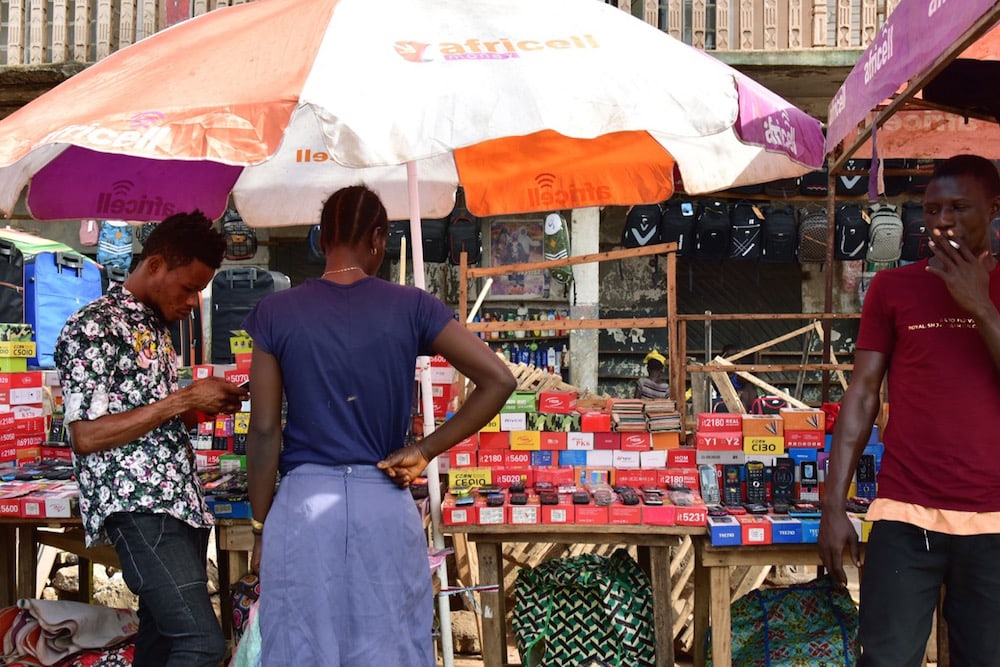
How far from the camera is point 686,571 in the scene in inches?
185

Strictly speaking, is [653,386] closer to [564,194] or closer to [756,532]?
[564,194]

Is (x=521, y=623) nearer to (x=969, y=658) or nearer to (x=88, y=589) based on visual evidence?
(x=969, y=658)

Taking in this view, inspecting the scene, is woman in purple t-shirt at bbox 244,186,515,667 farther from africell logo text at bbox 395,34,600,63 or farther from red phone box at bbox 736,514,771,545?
red phone box at bbox 736,514,771,545

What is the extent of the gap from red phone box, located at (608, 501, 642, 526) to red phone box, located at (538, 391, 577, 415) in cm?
55

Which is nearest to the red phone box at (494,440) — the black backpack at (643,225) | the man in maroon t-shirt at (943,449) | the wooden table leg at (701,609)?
the wooden table leg at (701,609)

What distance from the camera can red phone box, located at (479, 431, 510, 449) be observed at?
3.76m

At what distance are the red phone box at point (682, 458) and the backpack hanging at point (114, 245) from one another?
7.58 meters

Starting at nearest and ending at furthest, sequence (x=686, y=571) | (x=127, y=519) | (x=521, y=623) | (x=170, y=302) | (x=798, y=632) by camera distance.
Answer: (x=127, y=519)
(x=170, y=302)
(x=798, y=632)
(x=521, y=623)
(x=686, y=571)

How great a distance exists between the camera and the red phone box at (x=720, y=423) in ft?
12.0

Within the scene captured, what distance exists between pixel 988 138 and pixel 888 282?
6.31ft

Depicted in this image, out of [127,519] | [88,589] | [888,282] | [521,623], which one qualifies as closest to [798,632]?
[521,623]

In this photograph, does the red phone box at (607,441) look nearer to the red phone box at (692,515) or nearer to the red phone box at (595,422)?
the red phone box at (595,422)

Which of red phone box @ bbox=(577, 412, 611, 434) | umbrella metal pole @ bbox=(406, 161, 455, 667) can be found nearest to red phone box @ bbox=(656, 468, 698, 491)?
red phone box @ bbox=(577, 412, 611, 434)

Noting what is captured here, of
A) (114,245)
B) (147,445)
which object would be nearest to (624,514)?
(147,445)
